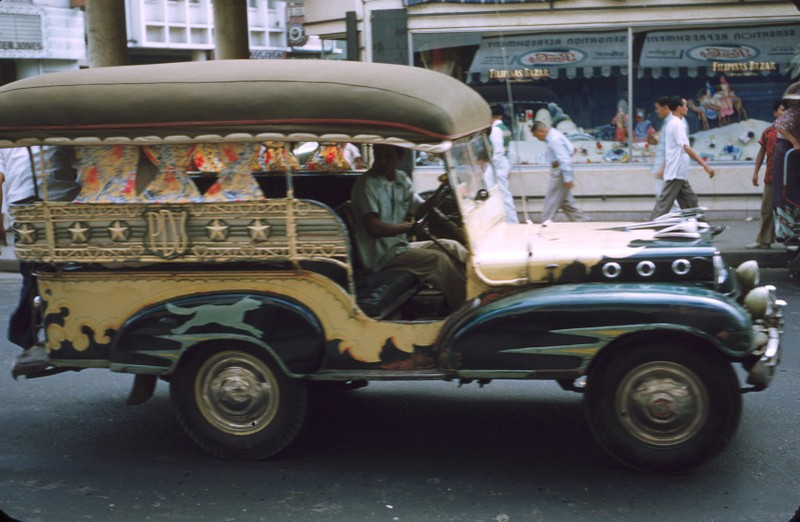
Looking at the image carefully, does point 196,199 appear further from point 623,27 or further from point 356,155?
point 623,27

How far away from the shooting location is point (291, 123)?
501cm

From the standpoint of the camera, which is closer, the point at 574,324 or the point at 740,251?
the point at 574,324

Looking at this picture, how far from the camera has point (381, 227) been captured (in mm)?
5656

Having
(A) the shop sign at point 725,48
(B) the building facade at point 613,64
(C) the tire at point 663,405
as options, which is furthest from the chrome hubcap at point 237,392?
(A) the shop sign at point 725,48

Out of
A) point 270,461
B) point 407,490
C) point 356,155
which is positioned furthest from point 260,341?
point 356,155

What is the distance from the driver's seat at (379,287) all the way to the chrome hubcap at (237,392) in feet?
2.12

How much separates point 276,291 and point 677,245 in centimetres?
208

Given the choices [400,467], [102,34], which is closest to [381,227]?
[400,467]

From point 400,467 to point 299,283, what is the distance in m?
1.10

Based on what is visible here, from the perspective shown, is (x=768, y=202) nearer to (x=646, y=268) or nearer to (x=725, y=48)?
(x=725, y=48)

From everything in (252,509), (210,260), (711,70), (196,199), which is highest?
(711,70)

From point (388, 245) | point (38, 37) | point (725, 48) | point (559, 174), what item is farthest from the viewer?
point (38, 37)

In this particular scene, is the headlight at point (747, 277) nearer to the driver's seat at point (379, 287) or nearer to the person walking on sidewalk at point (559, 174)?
the driver's seat at point (379, 287)

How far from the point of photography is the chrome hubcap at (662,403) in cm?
483
